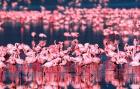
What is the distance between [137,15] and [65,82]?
868 inches

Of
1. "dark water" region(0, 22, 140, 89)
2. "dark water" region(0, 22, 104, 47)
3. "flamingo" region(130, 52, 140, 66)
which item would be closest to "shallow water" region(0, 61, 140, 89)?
"dark water" region(0, 22, 140, 89)

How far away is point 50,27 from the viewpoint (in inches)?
1398

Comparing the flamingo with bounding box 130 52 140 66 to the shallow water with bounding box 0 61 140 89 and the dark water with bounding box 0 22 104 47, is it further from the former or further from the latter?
the dark water with bounding box 0 22 104 47

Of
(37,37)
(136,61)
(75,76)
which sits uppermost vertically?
(37,37)

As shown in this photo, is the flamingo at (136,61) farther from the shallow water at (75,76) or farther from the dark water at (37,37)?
the dark water at (37,37)

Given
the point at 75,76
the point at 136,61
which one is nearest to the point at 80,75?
the point at 75,76

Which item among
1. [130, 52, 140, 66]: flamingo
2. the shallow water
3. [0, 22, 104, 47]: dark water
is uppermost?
[0, 22, 104, 47]: dark water

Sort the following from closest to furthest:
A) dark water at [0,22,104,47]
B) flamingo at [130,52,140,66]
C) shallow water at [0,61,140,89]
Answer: shallow water at [0,61,140,89] → flamingo at [130,52,140,66] → dark water at [0,22,104,47]

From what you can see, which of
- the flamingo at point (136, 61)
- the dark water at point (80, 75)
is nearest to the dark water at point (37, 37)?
the dark water at point (80, 75)

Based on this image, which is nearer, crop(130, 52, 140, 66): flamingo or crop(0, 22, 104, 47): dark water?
crop(130, 52, 140, 66): flamingo

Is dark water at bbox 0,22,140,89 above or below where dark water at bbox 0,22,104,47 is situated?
below

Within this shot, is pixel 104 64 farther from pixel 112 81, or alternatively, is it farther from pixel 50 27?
pixel 50 27

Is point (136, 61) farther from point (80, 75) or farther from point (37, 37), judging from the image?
point (37, 37)

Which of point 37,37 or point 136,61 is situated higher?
point 37,37
